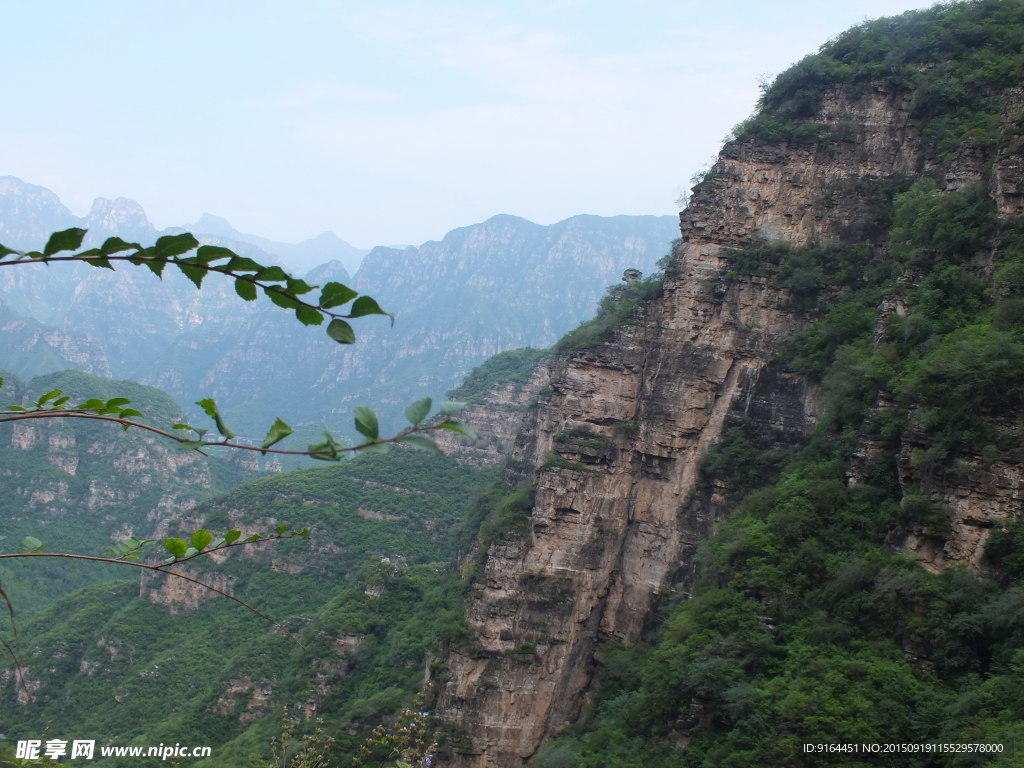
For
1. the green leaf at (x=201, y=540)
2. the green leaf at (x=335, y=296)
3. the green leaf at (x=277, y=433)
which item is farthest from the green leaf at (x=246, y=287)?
the green leaf at (x=201, y=540)

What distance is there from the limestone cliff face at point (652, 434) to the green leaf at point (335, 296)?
69.0 feet

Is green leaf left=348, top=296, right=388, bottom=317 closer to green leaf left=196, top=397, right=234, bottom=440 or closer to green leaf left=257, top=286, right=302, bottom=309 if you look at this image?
green leaf left=257, top=286, right=302, bottom=309

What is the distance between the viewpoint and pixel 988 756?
11117 mm

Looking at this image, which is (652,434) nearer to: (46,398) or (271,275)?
(46,398)

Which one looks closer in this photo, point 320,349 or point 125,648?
point 125,648

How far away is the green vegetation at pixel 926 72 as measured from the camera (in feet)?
73.8

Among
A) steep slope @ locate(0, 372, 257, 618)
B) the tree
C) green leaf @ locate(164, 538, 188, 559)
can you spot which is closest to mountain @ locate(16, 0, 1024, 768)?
green leaf @ locate(164, 538, 188, 559)

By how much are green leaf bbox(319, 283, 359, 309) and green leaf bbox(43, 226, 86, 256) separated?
2.07ft

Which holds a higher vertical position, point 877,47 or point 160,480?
point 877,47

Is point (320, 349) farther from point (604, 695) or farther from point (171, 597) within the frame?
point (604, 695)

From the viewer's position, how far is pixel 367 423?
2268 mm

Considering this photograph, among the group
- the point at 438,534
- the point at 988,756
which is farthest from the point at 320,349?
the point at 988,756

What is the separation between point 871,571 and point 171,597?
139 feet

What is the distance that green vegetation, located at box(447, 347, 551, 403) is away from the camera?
64000 millimetres
